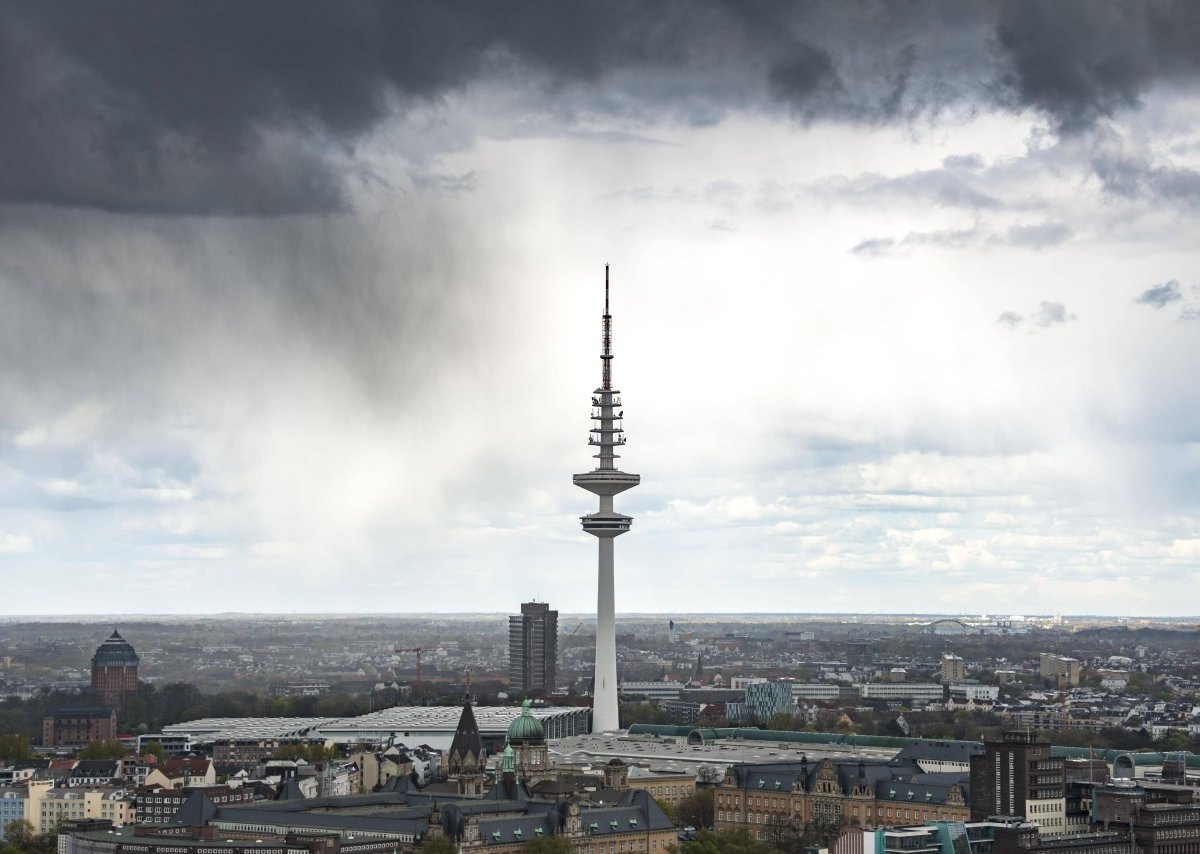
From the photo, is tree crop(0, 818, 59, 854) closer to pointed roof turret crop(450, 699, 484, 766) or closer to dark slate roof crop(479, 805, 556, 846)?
dark slate roof crop(479, 805, 556, 846)

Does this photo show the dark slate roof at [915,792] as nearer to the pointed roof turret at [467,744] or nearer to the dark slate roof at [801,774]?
the dark slate roof at [801,774]

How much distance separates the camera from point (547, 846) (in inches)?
5630

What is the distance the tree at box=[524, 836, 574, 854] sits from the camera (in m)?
143

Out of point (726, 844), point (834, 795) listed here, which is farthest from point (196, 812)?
point (834, 795)

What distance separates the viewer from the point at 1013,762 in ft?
459

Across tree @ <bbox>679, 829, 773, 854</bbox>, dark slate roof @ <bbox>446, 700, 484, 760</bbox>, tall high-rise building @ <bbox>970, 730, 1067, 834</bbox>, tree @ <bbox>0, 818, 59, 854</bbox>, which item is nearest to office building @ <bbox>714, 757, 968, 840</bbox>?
tree @ <bbox>679, 829, 773, 854</bbox>

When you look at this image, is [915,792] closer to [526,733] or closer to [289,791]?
[526,733]

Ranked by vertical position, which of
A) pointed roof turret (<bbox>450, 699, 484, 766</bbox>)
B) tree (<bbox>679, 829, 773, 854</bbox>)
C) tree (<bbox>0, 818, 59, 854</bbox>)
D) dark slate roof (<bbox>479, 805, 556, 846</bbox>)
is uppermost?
pointed roof turret (<bbox>450, 699, 484, 766</bbox>)

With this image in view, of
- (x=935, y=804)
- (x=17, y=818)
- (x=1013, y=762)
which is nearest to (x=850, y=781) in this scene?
(x=935, y=804)

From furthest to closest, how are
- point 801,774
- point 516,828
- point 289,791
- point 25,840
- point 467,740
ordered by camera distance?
point 467,740 < point 289,791 < point 801,774 < point 25,840 < point 516,828

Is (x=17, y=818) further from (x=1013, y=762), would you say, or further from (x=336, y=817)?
(x=1013, y=762)

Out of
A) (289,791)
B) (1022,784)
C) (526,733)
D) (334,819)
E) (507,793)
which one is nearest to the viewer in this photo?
(1022,784)

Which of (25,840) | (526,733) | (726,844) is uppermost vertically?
(526,733)

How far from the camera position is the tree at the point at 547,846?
468 feet
